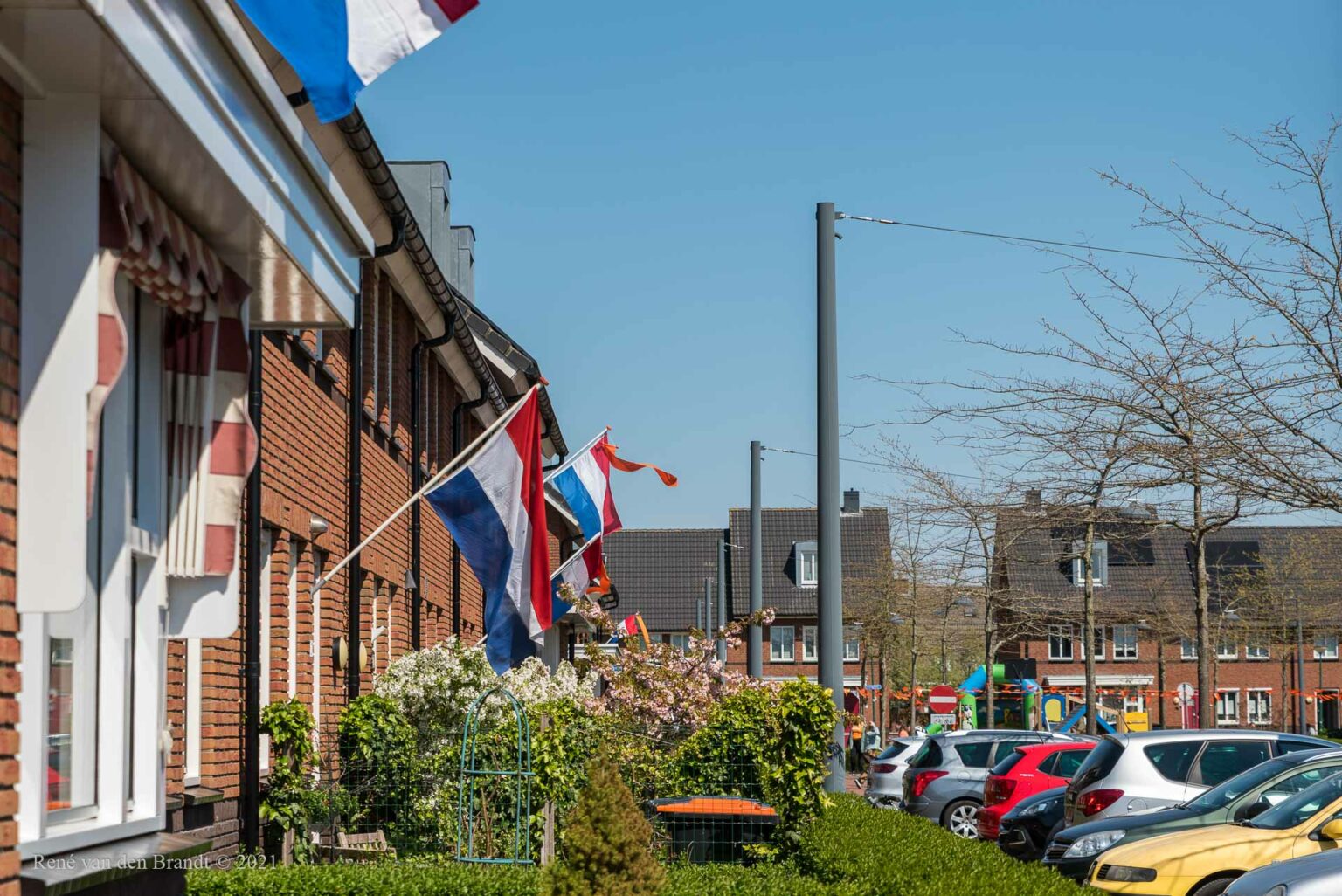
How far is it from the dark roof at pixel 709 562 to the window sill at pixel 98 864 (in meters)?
66.6

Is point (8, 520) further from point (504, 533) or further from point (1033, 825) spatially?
point (1033, 825)

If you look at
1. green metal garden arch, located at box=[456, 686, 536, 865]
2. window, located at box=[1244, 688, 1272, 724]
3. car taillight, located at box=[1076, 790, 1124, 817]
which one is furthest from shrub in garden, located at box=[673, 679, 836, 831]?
window, located at box=[1244, 688, 1272, 724]

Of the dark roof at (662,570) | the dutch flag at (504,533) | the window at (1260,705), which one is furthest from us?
the dark roof at (662,570)

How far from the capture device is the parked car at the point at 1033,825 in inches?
675

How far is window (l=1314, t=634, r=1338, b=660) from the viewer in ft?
232

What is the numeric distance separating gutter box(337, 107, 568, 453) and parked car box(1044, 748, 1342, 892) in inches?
235

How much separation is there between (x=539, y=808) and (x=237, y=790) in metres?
3.26

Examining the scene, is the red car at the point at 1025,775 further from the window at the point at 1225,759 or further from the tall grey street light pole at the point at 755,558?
the tall grey street light pole at the point at 755,558

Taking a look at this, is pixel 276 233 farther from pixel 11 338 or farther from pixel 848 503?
pixel 848 503

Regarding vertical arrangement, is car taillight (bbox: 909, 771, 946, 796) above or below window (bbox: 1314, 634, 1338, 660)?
above

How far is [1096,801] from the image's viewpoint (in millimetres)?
15219

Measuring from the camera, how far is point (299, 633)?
1405 centimetres

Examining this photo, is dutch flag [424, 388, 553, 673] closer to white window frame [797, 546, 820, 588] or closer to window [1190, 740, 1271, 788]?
window [1190, 740, 1271, 788]

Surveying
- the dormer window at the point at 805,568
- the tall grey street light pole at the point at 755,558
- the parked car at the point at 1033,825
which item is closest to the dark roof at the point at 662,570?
the dormer window at the point at 805,568
